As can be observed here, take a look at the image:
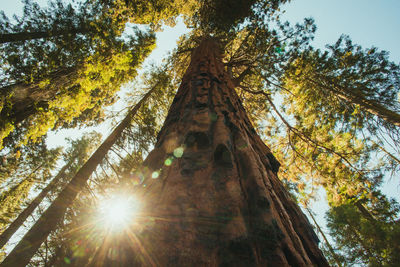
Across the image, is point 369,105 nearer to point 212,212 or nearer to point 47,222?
point 212,212

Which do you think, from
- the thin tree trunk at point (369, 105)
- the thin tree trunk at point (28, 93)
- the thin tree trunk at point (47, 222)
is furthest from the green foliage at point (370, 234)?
the thin tree trunk at point (28, 93)

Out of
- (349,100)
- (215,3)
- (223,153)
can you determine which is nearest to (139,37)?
(215,3)

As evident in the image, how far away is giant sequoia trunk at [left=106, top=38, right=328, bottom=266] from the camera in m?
0.70

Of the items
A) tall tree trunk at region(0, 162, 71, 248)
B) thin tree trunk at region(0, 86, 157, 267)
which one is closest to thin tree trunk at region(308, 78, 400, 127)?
thin tree trunk at region(0, 86, 157, 267)

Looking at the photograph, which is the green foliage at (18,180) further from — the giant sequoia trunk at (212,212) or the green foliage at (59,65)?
the giant sequoia trunk at (212,212)

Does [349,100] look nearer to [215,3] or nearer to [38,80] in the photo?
[215,3]

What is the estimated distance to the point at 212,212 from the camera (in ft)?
2.72

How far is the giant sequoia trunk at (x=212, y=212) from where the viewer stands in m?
0.70

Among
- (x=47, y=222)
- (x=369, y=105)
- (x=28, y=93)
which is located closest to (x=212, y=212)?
(x=28, y=93)

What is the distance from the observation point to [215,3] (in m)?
6.70

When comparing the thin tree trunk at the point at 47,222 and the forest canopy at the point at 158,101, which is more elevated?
the forest canopy at the point at 158,101

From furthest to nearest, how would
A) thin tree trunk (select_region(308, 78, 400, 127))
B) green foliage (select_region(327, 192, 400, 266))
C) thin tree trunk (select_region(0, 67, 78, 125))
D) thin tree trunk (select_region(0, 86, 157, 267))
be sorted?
green foliage (select_region(327, 192, 400, 266)), thin tree trunk (select_region(308, 78, 400, 127)), thin tree trunk (select_region(0, 86, 157, 267)), thin tree trunk (select_region(0, 67, 78, 125))

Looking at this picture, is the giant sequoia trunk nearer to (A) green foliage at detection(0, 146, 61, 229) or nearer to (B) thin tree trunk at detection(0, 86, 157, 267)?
(B) thin tree trunk at detection(0, 86, 157, 267)

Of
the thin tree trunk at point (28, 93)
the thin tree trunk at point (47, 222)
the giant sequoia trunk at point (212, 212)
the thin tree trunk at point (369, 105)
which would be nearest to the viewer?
the giant sequoia trunk at point (212, 212)
